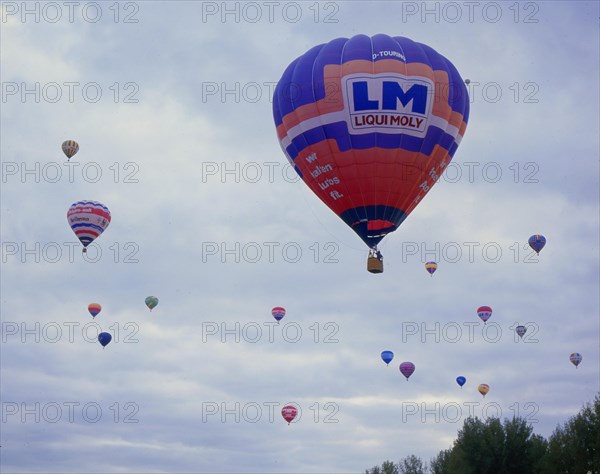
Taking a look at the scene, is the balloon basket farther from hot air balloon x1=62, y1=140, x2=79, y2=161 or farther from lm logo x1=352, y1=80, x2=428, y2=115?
hot air balloon x1=62, y1=140, x2=79, y2=161

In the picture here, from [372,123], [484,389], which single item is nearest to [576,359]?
[484,389]

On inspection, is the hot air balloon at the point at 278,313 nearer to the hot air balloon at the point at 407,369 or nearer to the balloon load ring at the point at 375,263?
the hot air balloon at the point at 407,369

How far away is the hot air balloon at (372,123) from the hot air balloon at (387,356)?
25.5m

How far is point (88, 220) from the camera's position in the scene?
56.2 metres

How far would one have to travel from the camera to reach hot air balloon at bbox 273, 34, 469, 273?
3741 cm

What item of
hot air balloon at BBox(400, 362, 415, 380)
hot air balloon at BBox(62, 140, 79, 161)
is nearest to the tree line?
hot air balloon at BBox(400, 362, 415, 380)

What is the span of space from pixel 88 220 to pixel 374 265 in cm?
2560

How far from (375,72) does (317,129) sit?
3.61 m

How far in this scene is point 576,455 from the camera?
1864 inches

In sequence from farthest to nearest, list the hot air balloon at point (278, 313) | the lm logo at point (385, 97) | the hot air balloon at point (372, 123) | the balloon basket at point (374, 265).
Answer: the hot air balloon at point (278, 313)
the balloon basket at point (374, 265)
the hot air balloon at point (372, 123)
the lm logo at point (385, 97)

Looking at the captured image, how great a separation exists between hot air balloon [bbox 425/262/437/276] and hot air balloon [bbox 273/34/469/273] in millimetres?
21408

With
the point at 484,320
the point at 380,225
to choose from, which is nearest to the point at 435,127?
the point at 380,225

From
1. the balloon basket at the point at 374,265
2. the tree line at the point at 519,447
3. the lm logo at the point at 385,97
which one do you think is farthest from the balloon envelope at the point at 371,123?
the tree line at the point at 519,447

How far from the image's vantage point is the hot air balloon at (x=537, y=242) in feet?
195
